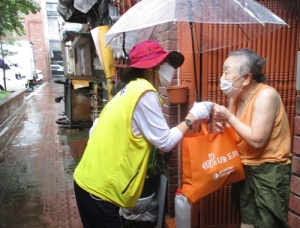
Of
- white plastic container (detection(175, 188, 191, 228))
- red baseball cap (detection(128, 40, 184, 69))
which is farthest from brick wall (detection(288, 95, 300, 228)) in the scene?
white plastic container (detection(175, 188, 191, 228))

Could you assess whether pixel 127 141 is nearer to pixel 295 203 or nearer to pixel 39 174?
pixel 295 203

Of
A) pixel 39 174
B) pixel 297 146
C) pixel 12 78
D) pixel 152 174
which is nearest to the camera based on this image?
pixel 297 146

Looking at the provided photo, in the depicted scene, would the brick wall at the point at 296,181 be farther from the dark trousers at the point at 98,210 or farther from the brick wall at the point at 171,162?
the brick wall at the point at 171,162

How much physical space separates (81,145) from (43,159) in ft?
A: 3.32

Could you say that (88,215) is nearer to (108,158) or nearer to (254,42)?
(108,158)

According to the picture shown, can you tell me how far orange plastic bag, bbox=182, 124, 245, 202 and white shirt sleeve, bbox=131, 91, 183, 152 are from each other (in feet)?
0.51

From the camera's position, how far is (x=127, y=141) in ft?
6.05

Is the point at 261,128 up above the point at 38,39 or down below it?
below

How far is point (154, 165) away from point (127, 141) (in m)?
1.62

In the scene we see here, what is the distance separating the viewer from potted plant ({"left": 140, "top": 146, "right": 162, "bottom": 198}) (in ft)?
10.7

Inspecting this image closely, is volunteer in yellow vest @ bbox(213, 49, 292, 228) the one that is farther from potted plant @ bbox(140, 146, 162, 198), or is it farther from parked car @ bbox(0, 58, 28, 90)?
parked car @ bbox(0, 58, 28, 90)

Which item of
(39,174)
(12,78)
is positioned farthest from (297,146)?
(12,78)

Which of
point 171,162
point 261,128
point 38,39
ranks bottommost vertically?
point 171,162

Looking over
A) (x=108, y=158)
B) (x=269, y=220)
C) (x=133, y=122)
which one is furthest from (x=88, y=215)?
(x=269, y=220)
